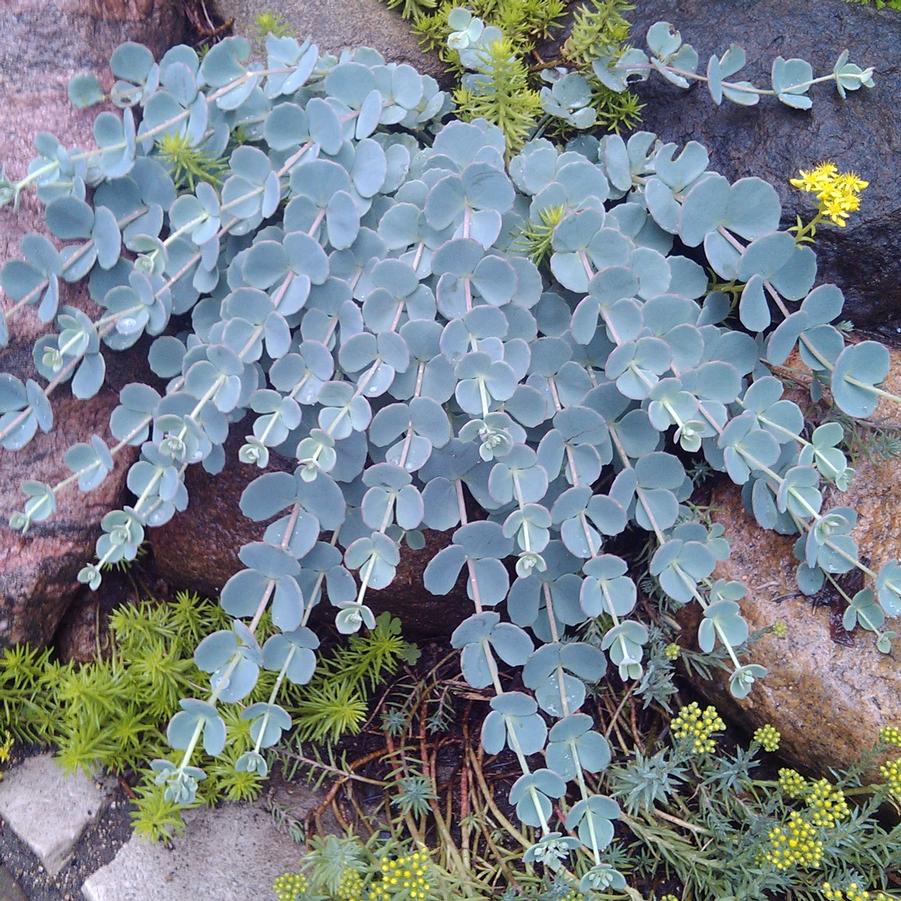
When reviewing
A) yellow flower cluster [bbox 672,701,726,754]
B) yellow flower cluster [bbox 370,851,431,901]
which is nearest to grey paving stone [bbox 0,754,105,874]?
yellow flower cluster [bbox 370,851,431,901]

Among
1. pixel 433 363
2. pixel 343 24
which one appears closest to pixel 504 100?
pixel 343 24

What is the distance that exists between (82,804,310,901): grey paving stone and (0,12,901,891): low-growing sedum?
1.65 ft

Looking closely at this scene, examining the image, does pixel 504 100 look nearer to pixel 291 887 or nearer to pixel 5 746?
pixel 291 887

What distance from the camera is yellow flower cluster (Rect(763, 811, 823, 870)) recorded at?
5.11 feet

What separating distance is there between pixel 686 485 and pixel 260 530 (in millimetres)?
1048

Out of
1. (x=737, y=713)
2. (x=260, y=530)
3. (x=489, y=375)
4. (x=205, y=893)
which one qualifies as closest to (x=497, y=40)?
(x=489, y=375)

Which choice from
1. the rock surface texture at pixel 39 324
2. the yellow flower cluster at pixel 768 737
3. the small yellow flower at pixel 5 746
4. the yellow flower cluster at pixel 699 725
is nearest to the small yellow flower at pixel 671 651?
the yellow flower cluster at pixel 699 725

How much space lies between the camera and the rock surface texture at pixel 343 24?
2.21m

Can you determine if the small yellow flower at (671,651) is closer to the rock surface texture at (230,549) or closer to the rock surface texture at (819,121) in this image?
the rock surface texture at (230,549)

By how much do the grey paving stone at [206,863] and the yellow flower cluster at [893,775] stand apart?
1.33m

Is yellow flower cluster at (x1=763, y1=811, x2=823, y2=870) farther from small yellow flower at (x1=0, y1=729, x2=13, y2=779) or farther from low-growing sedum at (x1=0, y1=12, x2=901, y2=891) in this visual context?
small yellow flower at (x1=0, y1=729, x2=13, y2=779)

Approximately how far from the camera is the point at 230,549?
2055mm

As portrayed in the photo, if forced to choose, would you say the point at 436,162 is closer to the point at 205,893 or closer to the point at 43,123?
the point at 43,123

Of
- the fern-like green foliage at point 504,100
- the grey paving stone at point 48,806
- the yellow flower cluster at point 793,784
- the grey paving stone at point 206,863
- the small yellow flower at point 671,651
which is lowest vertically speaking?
the grey paving stone at point 206,863
